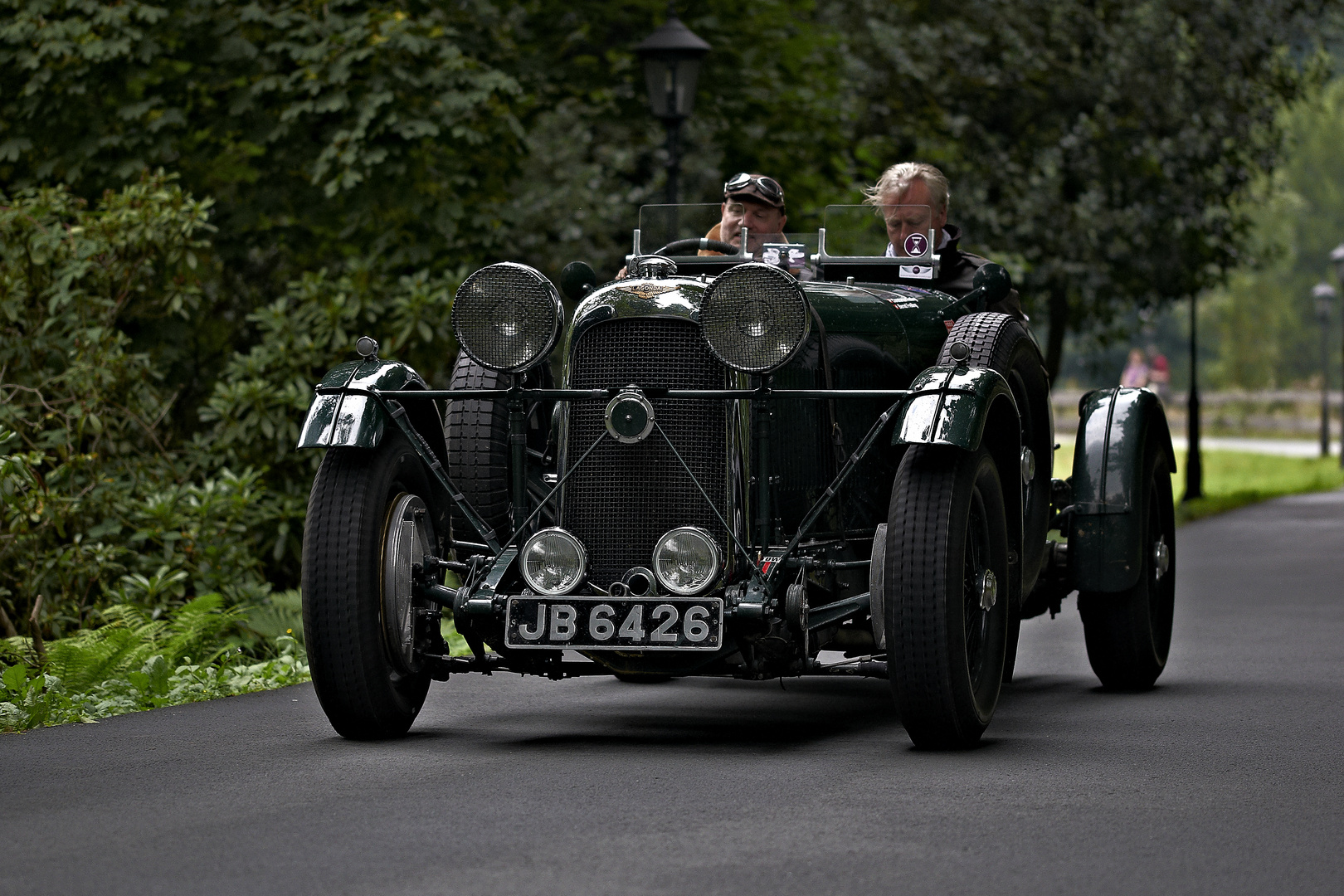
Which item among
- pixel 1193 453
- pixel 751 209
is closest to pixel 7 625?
pixel 751 209

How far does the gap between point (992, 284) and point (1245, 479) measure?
27513 mm

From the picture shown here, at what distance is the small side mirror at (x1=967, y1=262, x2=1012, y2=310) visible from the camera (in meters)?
8.23

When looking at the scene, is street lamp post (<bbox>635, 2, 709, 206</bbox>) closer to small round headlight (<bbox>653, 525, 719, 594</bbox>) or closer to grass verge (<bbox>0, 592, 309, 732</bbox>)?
grass verge (<bbox>0, 592, 309, 732</bbox>)

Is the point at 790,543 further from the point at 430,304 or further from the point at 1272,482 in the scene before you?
the point at 1272,482

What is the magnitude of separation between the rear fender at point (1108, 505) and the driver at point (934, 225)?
64 cm

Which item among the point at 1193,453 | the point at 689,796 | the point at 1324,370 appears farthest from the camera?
the point at 1324,370

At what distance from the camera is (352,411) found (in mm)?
7117

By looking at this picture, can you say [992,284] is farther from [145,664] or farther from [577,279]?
[145,664]

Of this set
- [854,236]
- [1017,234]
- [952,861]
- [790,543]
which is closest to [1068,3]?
[1017,234]

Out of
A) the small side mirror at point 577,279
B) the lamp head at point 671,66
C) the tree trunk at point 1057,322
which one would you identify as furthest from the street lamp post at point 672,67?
the tree trunk at point 1057,322

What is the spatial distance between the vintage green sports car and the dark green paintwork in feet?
0.04

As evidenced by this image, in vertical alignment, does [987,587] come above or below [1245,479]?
above

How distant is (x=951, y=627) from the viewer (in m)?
6.58

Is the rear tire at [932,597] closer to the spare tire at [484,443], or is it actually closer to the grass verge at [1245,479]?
the spare tire at [484,443]
